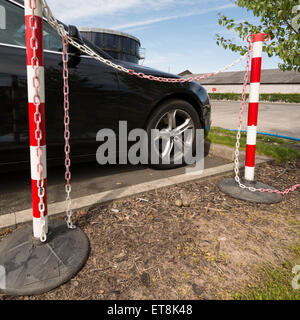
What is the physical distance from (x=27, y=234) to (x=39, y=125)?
775 mm

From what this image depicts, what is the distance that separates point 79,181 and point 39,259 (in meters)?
1.49

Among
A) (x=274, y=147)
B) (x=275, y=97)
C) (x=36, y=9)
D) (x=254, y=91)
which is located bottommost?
(x=274, y=147)

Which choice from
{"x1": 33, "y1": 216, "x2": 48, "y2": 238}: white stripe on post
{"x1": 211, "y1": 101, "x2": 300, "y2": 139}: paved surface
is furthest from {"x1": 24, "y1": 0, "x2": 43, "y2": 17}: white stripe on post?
{"x1": 211, "y1": 101, "x2": 300, "y2": 139}: paved surface

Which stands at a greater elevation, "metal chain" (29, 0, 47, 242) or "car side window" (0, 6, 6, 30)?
"car side window" (0, 6, 6, 30)

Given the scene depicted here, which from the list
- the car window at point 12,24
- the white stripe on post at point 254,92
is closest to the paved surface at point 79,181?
the white stripe on post at point 254,92

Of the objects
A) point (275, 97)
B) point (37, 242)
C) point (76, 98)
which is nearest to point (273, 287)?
point (37, 242)

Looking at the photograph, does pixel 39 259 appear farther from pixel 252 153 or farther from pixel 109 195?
pixel 252 153

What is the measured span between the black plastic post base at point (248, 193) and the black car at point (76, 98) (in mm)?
1034

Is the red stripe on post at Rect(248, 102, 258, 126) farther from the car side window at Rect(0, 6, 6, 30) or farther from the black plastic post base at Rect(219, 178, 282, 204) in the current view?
the car side window at Rect(0, 6, 6, 30)

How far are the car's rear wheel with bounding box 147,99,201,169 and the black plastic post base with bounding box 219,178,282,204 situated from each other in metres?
0.79

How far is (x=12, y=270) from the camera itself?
154cm

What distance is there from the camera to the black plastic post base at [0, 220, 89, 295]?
1.46m

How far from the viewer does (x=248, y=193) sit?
2.69 meters
